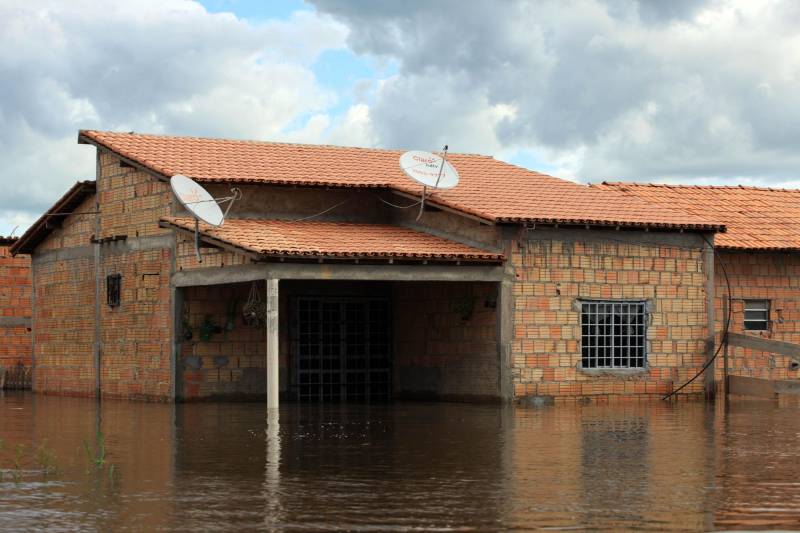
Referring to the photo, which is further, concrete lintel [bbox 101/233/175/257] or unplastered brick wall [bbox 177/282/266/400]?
concrete lintel [bbox 101/233/175/257]

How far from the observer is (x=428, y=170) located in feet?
85.9

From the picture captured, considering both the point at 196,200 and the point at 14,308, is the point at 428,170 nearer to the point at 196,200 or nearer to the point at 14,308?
the point at 196,200

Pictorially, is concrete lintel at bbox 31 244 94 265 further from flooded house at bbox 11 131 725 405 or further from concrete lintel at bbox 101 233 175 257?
concrete lintel at bbox 101 233 175 257

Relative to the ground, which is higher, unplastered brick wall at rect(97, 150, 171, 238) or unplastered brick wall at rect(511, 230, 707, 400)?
unplastered brick wall at rect(97, 150, 171, 238)

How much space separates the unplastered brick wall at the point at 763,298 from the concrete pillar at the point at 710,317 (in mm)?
960

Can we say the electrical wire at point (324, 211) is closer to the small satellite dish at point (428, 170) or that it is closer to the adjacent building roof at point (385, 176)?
the adjacent building roof at point (385, 176)

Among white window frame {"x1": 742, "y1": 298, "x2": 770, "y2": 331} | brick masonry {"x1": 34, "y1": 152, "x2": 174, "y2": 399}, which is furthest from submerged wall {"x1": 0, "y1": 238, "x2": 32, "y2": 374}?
white window frame {"x1": 742, "y1": 298, "x2": 770, "y2": 331}

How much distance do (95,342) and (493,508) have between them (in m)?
20.2

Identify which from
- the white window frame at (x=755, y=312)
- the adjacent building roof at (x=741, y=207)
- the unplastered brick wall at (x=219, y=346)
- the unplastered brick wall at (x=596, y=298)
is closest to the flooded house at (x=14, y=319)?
the unplastered brick wall at (x=219, y=346)

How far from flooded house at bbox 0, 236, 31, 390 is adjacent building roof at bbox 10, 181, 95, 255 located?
2.12m

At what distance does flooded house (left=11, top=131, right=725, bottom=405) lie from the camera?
25.0 meters

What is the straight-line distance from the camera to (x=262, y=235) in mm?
24234

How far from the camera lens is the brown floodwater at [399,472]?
32.9 feet

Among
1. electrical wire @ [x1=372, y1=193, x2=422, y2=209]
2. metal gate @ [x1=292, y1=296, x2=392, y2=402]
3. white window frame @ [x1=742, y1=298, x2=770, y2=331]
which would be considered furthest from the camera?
white window frame @ [x1=742, y1=298, x2=770, y2=331]
